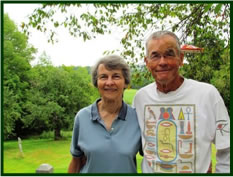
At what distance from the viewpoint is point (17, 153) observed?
10859 mm

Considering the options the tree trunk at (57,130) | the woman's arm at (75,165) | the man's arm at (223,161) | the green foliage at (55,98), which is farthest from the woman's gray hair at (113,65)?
the tree trunk at (57,130)

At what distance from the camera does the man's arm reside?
1.36m

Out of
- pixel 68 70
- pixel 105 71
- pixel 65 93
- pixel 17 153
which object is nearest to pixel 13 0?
pixel 105 71

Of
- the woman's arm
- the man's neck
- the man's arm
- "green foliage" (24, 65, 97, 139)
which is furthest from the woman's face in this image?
"green foliage" (24, 65, 97, 139)

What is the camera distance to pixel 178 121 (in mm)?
1381

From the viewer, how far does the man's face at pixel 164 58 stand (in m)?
1.36

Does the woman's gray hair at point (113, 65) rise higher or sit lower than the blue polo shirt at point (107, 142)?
higher

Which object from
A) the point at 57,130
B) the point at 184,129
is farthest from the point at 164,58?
the point at 57,130

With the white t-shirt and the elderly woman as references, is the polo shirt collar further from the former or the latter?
the white t-shirt

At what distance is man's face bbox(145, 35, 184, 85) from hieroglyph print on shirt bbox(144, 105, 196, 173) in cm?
17

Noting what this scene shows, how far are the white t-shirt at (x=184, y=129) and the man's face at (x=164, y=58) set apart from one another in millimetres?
99

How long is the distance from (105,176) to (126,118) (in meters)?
0.34

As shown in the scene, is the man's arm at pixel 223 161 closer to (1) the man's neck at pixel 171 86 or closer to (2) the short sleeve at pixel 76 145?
(1) the man's neck at pixel 171 86

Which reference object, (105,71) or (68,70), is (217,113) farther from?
(68,70)
